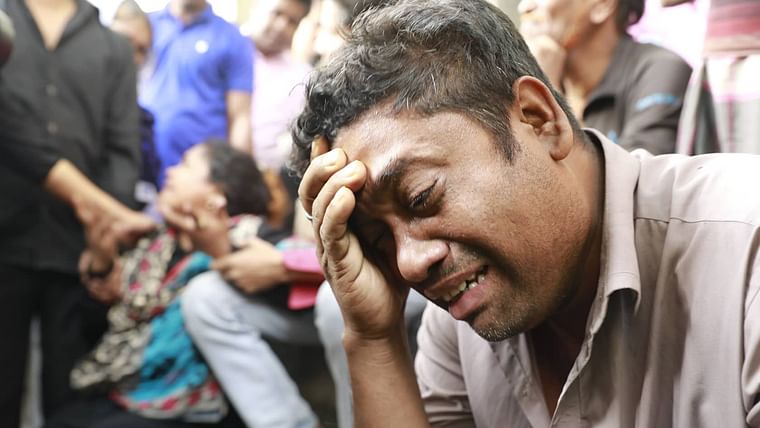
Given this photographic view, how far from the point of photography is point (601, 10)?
1.65 m

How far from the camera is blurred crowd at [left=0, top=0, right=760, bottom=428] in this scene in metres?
2.13

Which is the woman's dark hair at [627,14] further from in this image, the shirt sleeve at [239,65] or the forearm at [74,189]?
the forearm at [74,189]

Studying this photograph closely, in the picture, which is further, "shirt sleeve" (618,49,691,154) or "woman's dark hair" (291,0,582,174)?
"shirt sleeve" (618,49,691,154)

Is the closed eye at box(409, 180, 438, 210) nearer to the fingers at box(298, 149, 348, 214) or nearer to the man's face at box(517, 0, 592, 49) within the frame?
the fingers at box(298, 149, 348, 214)

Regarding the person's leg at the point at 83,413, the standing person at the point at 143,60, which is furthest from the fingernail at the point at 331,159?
the standing person at the point at 143,60

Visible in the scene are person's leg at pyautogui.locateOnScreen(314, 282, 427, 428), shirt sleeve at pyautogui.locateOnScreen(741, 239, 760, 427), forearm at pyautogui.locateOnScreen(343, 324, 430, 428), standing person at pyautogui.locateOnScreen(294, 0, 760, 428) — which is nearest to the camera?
shirt sleeve at pyautogui.locateOnScreen(741, 239, 760, 427)

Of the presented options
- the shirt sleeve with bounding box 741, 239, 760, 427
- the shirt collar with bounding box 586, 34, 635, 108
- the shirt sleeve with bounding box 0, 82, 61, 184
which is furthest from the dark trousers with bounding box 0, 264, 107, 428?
the shirt sleeve with bounding box 741, 239, 760, 427

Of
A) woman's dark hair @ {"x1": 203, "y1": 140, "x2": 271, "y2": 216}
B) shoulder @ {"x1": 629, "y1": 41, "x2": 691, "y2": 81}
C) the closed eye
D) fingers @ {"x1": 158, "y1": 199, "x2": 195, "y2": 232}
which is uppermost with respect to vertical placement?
the closed eye

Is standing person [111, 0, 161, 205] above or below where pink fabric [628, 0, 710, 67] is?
below

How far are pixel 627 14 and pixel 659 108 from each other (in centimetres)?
24

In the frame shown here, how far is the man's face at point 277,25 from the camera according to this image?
2352 millimetres

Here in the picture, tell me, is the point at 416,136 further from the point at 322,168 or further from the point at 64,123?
the point at 64,123

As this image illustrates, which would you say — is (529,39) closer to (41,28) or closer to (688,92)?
(688,92)

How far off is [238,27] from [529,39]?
3.61 feet
